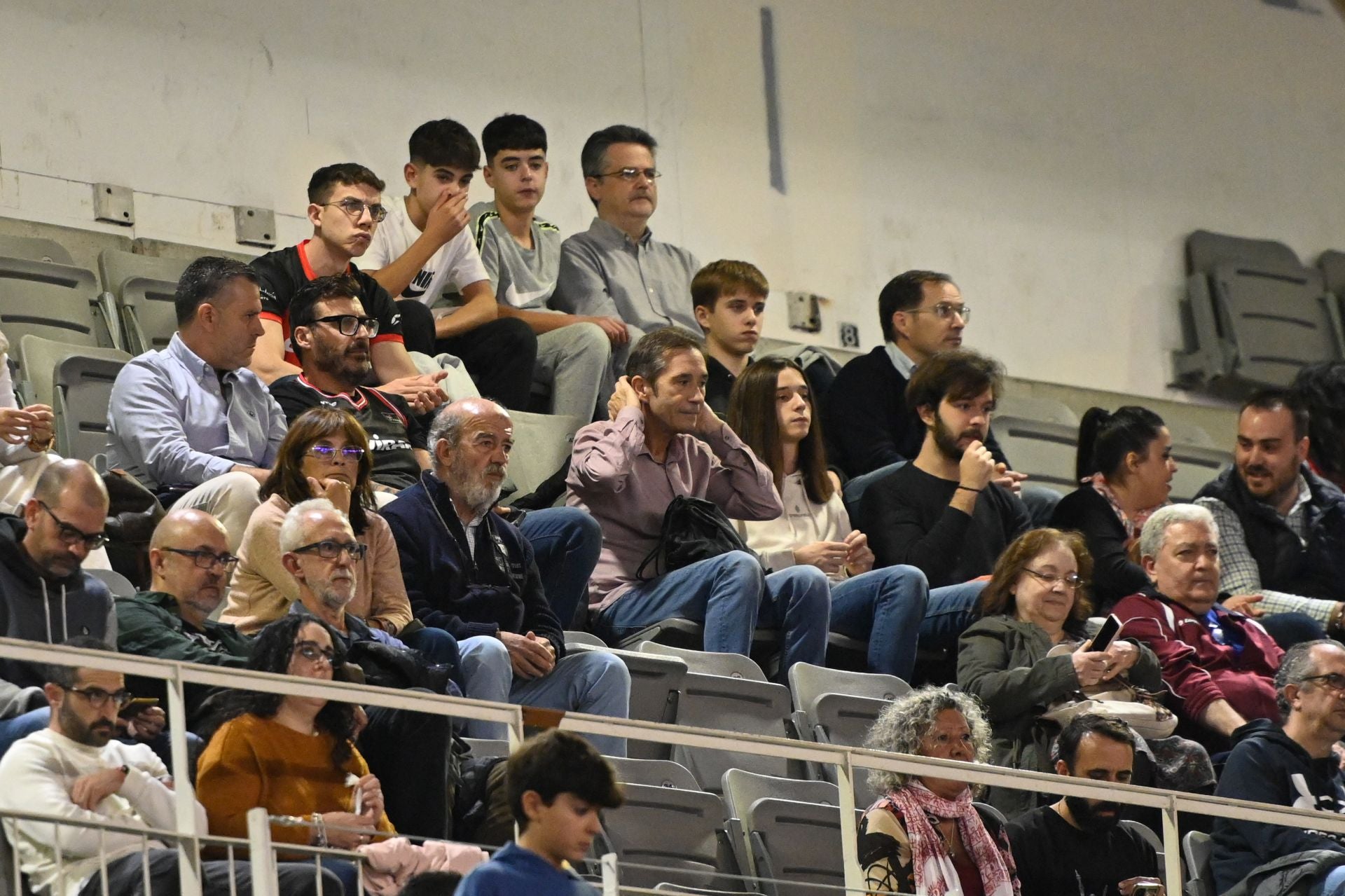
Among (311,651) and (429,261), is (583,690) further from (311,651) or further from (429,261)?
(429,261)

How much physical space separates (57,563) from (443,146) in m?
→ 2.73

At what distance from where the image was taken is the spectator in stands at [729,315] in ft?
22.3

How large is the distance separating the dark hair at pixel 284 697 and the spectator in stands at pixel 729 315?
270cm

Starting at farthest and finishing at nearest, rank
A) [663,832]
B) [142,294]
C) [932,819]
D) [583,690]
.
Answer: [142,294] < [583,690] < [663,832] < [932,819]

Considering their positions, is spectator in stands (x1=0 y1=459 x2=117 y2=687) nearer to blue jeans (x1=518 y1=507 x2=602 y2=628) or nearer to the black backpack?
blue jeans (x1=518 y1=507 x2=602 y2=628)

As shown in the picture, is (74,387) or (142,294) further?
(142,294)

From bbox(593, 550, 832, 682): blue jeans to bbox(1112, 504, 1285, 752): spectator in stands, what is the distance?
78 cm

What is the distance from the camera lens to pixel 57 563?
173 inches

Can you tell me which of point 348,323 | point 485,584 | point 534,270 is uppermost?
point 534,270

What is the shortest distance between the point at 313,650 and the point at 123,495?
3.56ft

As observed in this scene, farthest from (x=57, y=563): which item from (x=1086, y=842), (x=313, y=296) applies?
(x=1086, y=842)

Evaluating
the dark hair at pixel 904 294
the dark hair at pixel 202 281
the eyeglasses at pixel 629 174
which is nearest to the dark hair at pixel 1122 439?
the dark hair at pixel 904 294

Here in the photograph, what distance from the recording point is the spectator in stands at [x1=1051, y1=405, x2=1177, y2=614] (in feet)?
21.7

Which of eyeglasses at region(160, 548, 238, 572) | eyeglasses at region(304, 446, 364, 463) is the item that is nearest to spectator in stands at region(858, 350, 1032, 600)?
eyeglasses at region(304, 446, 364, 463)
